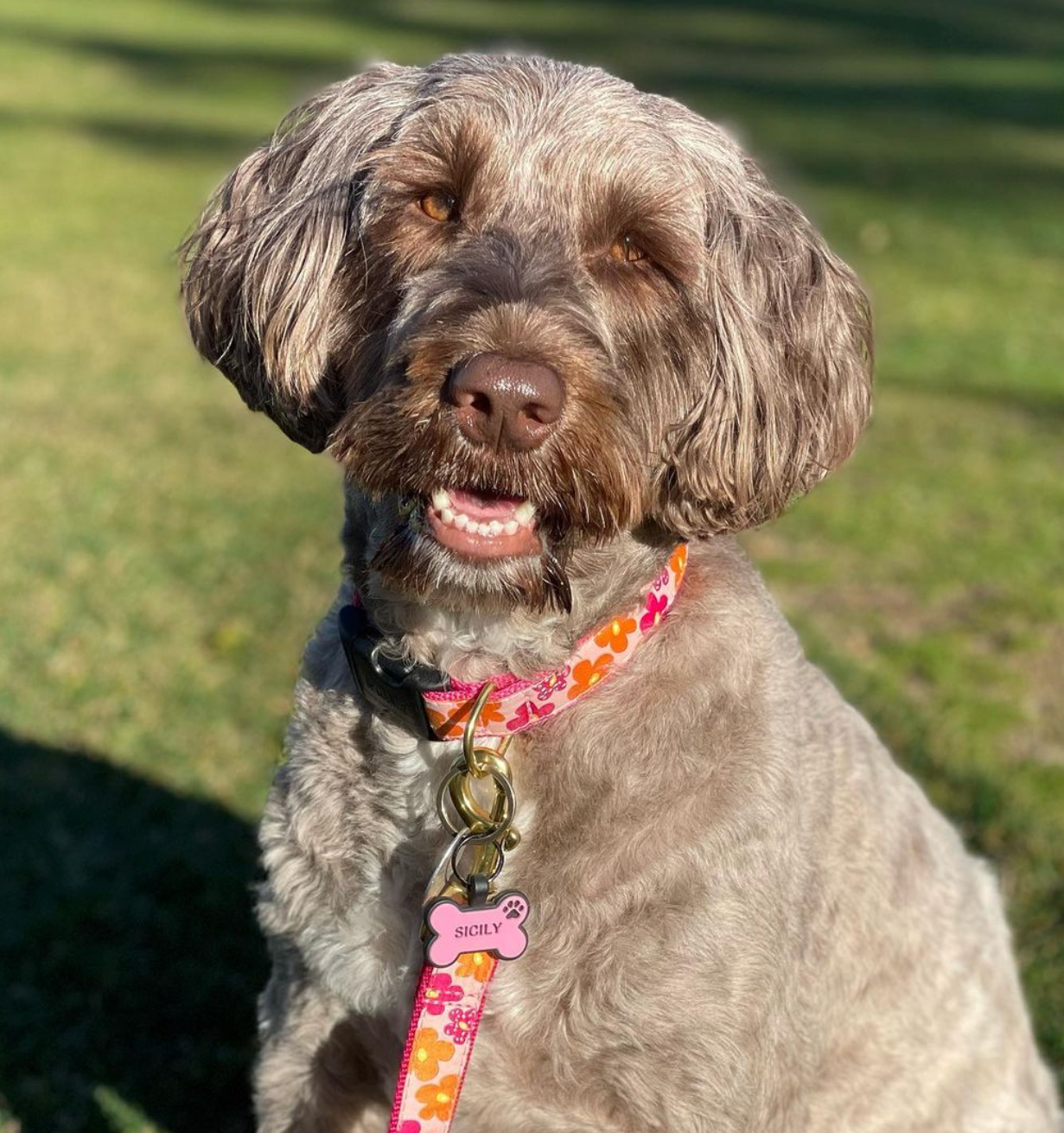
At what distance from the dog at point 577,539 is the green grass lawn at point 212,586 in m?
0.75

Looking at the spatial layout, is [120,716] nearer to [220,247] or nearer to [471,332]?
[220,247]

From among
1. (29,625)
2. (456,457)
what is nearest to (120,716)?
(29,625)

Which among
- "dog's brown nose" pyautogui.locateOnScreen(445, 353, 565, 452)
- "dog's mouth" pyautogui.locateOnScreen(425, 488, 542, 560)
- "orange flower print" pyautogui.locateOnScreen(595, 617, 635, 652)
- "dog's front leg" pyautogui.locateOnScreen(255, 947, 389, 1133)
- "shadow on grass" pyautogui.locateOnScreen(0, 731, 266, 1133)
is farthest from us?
"shadow on grass" pyautogui.locateOnScreen(0, 731, 266, 1133)

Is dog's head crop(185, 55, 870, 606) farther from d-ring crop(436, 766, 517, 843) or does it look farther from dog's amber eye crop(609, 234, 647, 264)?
d-ring crop(436, 766, 517, 843)

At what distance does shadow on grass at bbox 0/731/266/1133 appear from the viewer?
12.9ft

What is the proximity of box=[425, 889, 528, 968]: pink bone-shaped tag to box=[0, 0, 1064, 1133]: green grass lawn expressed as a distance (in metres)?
1.50

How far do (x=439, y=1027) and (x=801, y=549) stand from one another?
497 centimetres

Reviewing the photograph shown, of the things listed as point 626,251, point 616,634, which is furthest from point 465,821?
point 626,251

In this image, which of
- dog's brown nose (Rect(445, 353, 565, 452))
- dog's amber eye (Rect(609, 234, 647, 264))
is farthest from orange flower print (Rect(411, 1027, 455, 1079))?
dog's amber eye (Rect(609, 234, 647, 264))

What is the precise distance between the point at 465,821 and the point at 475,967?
236 mm

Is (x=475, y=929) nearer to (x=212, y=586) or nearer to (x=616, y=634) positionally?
(x=616, y=634)

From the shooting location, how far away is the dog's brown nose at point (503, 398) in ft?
7.97

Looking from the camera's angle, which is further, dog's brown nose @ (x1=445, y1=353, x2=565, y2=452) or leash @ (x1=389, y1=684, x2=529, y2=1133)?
leash @ (x1=389, y1=684, x2=529, y2=1133)

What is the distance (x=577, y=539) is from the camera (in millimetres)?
2670
